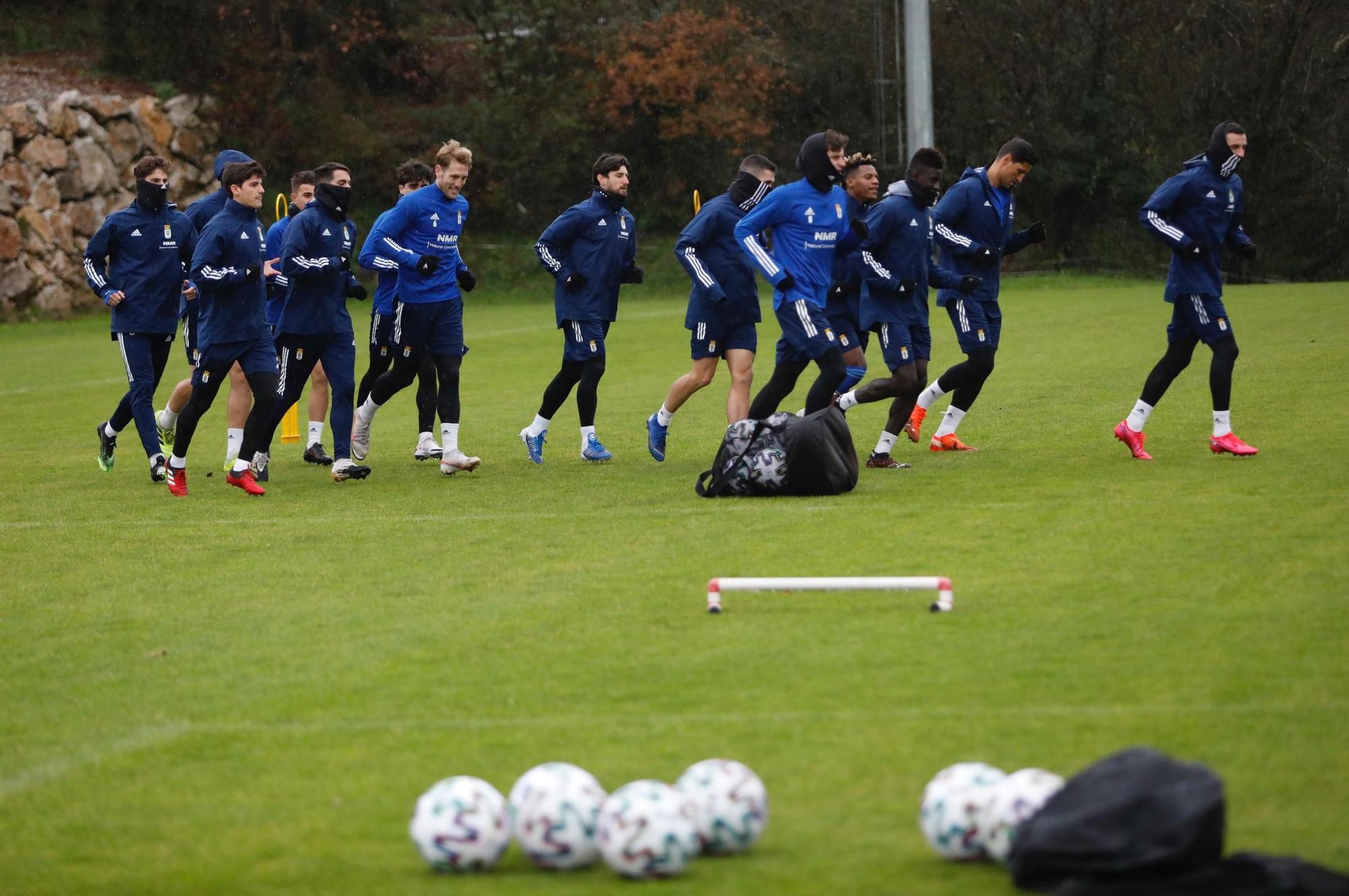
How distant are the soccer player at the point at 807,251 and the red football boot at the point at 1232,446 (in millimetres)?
2650

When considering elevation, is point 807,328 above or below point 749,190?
below

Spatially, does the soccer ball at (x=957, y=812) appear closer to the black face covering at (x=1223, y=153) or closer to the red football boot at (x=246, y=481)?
the black face covering at (x=1223, y=153)

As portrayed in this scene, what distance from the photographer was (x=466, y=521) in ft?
34.2

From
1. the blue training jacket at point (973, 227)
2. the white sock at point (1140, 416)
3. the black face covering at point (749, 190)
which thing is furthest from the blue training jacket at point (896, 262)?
the white sock at point (1140, 416)

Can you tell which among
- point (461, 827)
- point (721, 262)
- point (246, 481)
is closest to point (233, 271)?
point (246, 481)

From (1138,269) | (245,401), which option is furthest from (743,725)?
(1138,269)

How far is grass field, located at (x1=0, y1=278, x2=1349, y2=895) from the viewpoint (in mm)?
4734

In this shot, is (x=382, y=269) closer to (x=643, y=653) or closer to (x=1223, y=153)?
(x=1223, y=153)

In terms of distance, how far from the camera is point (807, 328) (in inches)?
441

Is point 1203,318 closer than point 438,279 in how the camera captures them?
Yes

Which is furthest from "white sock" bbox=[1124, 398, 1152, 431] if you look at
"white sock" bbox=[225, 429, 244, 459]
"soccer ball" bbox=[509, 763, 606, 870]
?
"soccer ball" bbox=[509, 763, 606, 870]

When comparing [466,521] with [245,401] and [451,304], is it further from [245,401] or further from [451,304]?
[245,401]

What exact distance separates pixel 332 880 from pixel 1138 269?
40.6 m

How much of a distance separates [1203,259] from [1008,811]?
7978 millimetres
